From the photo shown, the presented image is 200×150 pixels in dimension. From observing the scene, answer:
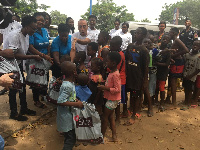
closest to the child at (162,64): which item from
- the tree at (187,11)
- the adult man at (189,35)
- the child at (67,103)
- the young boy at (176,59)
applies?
the young boy at (176,59)

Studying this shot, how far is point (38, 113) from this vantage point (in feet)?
13.2

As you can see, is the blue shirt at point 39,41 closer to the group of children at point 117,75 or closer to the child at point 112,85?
the group of children at point 117,75

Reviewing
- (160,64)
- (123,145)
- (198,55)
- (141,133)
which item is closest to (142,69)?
(160,64)

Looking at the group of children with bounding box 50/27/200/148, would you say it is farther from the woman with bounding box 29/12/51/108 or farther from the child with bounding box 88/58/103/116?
the woman with bounding box 29/12/51/108

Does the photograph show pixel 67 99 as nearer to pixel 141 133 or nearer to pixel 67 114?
pixel 67 114

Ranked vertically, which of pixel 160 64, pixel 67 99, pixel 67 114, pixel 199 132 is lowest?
pixel 199 132

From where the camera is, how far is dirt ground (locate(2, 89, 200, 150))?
2949mm

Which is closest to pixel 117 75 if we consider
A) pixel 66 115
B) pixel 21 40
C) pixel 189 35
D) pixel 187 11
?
pixel 66 115

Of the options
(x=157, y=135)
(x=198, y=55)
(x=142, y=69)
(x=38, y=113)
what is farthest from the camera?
(x=198, y=55)

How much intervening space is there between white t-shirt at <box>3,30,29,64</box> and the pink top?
1.85 m

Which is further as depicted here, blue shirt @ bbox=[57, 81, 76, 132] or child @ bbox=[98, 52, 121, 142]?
child @ bbox=[98, 52, 121, 142]

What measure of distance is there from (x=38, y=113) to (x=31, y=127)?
0.60 metres

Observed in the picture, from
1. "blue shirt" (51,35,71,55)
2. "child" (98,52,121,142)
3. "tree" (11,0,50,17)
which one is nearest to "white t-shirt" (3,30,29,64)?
"blue shirt" (51,35,71,55)

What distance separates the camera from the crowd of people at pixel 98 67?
8.11ft
